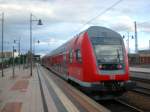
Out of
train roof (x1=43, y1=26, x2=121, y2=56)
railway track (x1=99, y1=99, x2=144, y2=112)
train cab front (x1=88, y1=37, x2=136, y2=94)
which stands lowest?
railway track (x1=99, y1=99, x2=144, y2=112)

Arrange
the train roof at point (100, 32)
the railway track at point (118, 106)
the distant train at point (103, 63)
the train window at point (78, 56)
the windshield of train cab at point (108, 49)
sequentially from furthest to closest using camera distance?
the train window at point (78, 56), the train roof at point (100, 32), the windshield of train cab at point (108, 49), the distant train at point (103, 63), the railway track at point (118, 106)

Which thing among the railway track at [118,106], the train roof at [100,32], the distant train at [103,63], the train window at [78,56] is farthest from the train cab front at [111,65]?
the train window at [78,56]

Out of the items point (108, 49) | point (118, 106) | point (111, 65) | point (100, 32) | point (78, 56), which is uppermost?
point (100, 32)

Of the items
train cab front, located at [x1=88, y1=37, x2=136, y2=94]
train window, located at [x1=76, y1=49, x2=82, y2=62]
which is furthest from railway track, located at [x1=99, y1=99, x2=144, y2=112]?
train window, located at [x1=76, y1=49, x2=82, y2=62]

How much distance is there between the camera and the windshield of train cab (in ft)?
59.8

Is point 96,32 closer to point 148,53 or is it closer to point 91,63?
point 91,63

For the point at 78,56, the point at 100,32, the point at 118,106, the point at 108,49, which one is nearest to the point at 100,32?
the point at 100,32

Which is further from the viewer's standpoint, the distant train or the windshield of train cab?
the windshield of train cab

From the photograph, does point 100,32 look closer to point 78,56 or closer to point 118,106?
point 78,56

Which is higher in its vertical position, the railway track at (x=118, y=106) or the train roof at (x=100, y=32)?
the train roof at (x=100, y=32)

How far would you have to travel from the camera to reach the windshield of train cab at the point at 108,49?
18.2m

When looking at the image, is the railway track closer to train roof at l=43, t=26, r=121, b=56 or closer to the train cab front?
the train cab front

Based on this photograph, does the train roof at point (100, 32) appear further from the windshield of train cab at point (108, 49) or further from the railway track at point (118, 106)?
the railway track at point (118, 106)

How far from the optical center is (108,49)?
61.1 feet
